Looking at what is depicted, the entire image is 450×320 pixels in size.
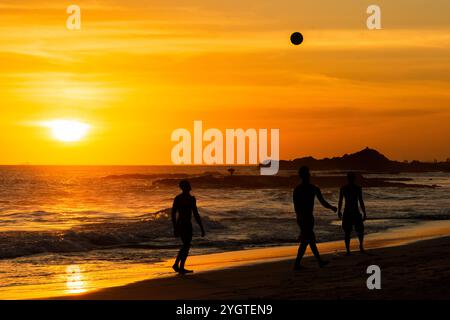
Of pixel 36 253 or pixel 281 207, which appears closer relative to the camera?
pixel 36 253

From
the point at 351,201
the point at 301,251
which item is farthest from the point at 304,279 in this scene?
the point at 351,201

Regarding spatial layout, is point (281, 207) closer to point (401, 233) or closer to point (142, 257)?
point (401, 233)

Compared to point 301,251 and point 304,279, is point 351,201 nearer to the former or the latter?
point 301,251

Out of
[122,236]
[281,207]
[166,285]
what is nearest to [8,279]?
[166,285]

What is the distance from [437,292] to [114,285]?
20.5ft

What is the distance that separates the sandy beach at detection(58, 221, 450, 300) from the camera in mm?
10484

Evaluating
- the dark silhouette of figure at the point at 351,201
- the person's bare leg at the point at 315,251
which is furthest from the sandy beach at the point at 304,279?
the dark silhouette of figure at the point at 351,201

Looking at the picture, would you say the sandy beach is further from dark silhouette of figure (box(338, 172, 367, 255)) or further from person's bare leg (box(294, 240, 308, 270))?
dark silhouette of figure (box(338, 172, 367, 255))

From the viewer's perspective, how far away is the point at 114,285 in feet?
43.9

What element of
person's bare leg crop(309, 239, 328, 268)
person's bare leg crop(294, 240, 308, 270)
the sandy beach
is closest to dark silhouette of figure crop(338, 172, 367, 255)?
the sandy beach

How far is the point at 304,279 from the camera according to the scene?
1248cm

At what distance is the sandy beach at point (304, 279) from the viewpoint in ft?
34.4

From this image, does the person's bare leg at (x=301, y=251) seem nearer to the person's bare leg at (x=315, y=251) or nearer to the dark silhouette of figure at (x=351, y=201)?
the person's bare leg at (x=315, y=251)
